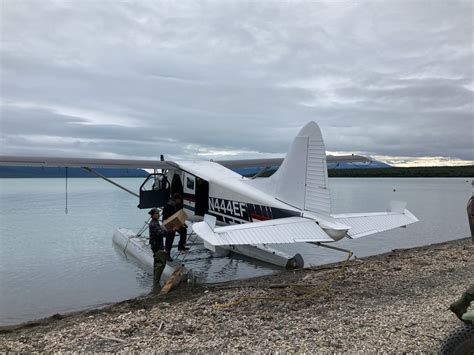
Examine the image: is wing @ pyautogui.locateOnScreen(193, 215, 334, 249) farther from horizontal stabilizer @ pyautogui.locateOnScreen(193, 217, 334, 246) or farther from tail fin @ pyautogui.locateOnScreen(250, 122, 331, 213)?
tail fin @ pyautogui.locateOnScreen(250, 122, 331, 213)

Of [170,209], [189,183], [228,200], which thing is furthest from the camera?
[189,183]

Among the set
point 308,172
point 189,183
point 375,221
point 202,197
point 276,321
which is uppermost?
point 308,172

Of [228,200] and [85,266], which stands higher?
[228,200]

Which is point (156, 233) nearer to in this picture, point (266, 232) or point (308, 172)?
point (266, 232)

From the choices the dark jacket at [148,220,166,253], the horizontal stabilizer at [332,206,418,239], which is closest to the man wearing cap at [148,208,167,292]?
the dark jacket at [148,220,166,253]

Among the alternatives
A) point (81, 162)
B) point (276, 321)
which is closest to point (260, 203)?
point (276, 321)

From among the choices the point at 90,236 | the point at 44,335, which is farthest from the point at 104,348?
the point at 90,236

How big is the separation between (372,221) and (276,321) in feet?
9.55

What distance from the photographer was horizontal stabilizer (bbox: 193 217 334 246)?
502cm

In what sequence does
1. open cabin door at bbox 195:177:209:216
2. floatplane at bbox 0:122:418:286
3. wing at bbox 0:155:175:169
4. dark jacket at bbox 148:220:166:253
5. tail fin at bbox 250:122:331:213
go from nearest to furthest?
floatplane at bbox 0:122:418:286 → tail fin at bbox 250:122:331:213 → dark jacket at bbox 148:220:166:253 → open cabin door at bbox 195:177:209:216 → wing at bbox 0:155:175:169

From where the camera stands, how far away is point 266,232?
571cm

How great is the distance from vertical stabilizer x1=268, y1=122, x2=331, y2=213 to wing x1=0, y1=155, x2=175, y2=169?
4.15 m

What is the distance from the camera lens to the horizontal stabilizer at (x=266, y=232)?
502 cm

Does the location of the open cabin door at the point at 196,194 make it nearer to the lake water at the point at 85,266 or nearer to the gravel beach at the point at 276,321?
the lake water at the point at 85,266
